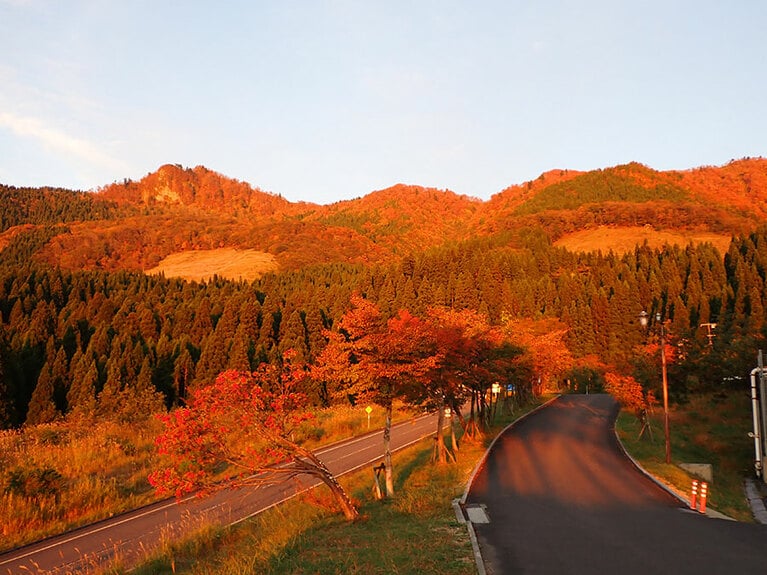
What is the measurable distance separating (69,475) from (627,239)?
171 meters

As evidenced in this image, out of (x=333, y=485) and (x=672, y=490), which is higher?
(x=333, y=485)

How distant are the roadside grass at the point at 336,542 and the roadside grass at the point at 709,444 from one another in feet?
33.2

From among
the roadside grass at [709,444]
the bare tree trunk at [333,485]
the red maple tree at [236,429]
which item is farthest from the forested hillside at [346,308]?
the bare tree trunk at [333,485]

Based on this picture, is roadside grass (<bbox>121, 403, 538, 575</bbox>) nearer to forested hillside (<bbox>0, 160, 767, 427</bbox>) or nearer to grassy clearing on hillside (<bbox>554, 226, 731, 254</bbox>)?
forested hillside (<bbox>0, 160, 767, 427</bbox>)

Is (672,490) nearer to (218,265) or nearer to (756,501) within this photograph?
(756,501)

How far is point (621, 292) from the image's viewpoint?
96688mm

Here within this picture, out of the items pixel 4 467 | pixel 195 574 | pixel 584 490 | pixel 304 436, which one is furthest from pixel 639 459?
pixel 4 467

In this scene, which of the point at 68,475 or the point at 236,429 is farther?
the point at 68,475

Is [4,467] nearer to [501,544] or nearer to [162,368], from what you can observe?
[501,544]

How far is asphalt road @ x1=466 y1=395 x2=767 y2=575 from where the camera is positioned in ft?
31.4

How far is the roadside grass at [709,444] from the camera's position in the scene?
65.4 feet

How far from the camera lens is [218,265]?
179 meters

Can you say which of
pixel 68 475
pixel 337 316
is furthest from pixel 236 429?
pixel 337 316

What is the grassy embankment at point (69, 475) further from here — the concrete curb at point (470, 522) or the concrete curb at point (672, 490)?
the concrete curb at point (672, 490)
